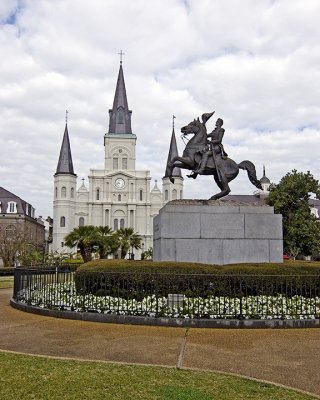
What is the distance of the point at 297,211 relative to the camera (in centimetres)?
4381

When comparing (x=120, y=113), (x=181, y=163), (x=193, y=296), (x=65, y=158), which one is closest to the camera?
(x=193, y=296)

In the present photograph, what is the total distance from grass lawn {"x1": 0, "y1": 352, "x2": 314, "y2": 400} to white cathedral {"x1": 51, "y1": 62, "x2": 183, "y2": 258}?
80.8 meters

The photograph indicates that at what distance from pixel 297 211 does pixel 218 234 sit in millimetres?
32451

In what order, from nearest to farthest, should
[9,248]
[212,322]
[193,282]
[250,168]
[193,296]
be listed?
[212,322] → [193,296] → [193,282] → [250,168] → [9,248]

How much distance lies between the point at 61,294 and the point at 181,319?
12.1 ft

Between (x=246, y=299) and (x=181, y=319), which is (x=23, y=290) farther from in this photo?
(x=246, y=299)

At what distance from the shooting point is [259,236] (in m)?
13.8

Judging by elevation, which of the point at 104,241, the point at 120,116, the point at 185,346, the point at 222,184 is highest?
the point at 120,116

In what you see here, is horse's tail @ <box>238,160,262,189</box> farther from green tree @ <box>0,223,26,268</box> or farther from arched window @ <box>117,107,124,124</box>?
arched window @ <box>117,107,124,124</box>

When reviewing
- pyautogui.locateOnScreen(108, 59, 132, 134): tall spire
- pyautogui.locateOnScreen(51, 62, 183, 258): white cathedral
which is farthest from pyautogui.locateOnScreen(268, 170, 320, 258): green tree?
pyautogui.locateOnScreen(108, 59, 132, 134): tall spire

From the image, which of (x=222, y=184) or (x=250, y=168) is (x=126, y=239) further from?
(x=222, y=184)

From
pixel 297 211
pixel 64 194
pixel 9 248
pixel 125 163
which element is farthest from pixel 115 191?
pixel 297 211

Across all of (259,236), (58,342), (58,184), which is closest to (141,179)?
(58,184)

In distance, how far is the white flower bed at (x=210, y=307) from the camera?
9484mm
